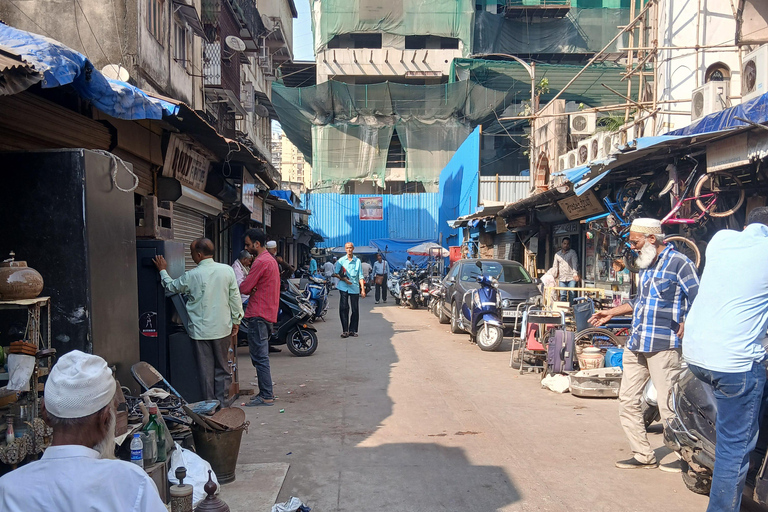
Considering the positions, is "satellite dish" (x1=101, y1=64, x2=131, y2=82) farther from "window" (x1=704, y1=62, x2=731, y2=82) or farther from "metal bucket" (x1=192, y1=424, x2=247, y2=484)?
"window" (x1=704, y1=62, x2=731, y2=82)

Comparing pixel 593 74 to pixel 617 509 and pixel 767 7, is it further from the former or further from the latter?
pixel 617 509

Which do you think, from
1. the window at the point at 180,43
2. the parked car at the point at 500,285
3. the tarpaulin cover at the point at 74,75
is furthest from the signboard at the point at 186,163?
the parked car at the point at 500,285

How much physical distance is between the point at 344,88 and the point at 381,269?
1930cm

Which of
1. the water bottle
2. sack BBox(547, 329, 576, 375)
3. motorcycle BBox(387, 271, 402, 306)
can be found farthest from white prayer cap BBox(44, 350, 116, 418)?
motorcycle BBox(387, 271, 402, 306)

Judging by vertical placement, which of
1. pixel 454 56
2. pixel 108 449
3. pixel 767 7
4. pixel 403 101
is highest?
pixel 454 56

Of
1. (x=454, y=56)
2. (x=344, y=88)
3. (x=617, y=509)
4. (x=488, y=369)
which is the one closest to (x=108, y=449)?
(x=617, y=509)

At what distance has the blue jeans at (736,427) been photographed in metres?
3.74

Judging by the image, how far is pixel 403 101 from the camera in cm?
4122

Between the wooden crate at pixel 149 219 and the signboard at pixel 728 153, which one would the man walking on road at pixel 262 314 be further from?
the signboard at pixel 728 153

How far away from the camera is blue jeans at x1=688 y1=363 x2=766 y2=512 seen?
374cm

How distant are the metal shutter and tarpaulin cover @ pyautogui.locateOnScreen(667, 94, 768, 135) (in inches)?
284

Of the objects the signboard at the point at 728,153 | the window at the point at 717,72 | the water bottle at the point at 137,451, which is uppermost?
the window at the point at 717,72

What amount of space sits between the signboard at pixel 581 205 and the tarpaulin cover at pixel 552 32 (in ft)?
109

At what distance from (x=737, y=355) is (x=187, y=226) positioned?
8.82 meters
